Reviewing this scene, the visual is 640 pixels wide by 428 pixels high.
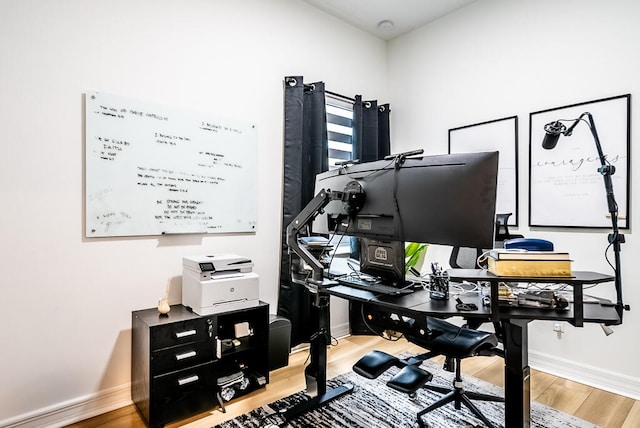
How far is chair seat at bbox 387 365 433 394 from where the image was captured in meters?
1.69

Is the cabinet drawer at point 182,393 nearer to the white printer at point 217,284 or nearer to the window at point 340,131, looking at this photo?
the white printer at point 217,284

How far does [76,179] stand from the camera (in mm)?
1959

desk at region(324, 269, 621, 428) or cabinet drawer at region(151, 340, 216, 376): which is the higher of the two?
desk at region(324, 269, 621, 428)

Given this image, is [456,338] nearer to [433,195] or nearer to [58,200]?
[433,195]

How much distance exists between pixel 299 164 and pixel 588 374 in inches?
100

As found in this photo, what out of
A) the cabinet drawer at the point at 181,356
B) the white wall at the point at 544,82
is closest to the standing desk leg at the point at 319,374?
the cabinet drawer at the point at 181,356

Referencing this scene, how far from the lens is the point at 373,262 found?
1643 millimetres

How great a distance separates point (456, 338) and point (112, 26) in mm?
2641

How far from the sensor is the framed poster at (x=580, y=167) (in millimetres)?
2250

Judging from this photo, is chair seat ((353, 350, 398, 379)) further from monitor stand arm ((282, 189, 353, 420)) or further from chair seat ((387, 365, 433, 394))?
monitor stand arm ((282, 189, 353, 420))

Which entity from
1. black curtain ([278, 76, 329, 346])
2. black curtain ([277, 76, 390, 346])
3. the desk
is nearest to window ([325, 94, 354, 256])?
black curtain ([277, 76, 390, 346])

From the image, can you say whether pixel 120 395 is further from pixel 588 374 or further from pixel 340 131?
pixel 588 374

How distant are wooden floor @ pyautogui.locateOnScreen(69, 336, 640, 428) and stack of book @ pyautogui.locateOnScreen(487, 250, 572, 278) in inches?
54.5

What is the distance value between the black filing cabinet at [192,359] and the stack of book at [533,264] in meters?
1.53
